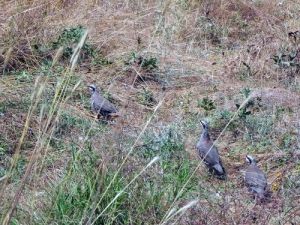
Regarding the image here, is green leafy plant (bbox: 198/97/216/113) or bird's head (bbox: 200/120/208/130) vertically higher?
bird's head (bbox: 200/120/208/130)

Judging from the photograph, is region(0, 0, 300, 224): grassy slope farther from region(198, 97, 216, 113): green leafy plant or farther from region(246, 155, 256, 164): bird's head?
region(246, 155, 256, 164): bird's head

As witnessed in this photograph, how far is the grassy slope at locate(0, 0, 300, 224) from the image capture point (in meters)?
3.64

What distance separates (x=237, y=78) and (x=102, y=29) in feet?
5.14

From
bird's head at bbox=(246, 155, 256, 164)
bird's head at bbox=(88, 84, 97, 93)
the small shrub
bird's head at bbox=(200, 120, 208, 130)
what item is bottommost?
the small shrub

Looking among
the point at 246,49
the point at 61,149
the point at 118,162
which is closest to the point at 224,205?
the point at 118,162

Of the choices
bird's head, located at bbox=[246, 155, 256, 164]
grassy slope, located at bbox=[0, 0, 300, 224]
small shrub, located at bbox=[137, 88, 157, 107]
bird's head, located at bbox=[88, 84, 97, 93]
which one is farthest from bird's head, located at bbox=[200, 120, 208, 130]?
bird's head, located at bbox=[88, 84, 97, 93]

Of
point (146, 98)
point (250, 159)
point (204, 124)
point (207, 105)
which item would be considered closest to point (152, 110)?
point (146, 98)

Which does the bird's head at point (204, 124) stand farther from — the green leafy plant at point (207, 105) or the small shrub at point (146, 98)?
the small shrub at point (146, 98)

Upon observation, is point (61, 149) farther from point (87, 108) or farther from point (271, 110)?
point (271, 110)

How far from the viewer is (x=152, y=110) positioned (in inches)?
245

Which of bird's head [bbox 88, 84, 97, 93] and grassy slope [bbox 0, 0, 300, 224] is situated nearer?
grassy slope [bbox 0, 0, 300, 224]

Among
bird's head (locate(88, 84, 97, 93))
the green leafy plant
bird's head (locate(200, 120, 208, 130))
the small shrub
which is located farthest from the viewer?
the small shrub

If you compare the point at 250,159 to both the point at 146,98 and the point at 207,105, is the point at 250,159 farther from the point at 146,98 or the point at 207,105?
the point at 146,98

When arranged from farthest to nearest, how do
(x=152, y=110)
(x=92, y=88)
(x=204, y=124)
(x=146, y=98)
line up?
(x=146, y=98)
(x=152, y=110)
(x=92, y=88)
(x=204, y=124)
